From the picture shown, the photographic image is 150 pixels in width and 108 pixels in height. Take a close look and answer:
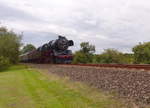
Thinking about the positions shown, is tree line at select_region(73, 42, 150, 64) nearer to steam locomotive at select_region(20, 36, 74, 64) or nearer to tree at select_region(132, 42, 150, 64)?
tree at select_region(132, 42, 150, 64)

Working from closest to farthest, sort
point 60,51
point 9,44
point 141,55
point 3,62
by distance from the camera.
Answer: point 60,51, point 3,62, point 9,44, point 141,55

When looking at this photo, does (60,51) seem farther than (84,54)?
No

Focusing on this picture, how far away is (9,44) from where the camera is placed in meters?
39.9

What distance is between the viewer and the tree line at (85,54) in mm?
38653

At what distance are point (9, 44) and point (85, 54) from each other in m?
15.2

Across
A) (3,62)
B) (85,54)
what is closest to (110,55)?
(85,54)

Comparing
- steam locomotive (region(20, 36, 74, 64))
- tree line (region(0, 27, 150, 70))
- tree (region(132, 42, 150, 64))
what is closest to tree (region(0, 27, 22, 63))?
tree line (region(0, 27, 150, 70))

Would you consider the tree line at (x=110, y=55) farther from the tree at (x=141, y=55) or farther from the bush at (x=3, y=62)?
the bush at (x=3, y=62)

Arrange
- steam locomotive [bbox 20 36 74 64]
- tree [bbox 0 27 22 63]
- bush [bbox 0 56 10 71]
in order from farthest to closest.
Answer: tree [bbox 0 27 22 63] < bush [bbox 0 56 10 71] < steam locomotive [bbox 20 36 74 64]

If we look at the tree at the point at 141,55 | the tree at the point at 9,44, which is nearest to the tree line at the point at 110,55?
the tree at the point at 141,55

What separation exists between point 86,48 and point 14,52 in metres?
15.5

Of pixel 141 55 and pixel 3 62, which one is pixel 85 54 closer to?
pixel 141 55

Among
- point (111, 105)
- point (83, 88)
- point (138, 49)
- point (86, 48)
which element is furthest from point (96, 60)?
point (111, 105)

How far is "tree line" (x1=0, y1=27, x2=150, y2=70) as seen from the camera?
38.7 metres
